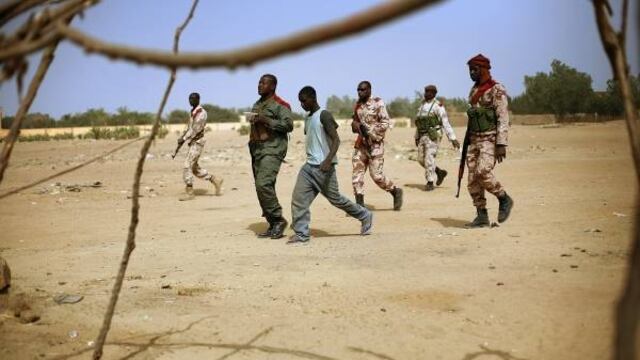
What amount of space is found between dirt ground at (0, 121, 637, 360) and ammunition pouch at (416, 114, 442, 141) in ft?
5.36

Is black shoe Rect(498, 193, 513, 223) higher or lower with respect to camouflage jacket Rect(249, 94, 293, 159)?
lower

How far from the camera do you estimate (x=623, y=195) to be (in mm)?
8414

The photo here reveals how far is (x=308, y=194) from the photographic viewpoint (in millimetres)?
5887

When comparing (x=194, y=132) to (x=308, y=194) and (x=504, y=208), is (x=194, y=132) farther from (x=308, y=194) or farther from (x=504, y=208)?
(x=504, y=208)

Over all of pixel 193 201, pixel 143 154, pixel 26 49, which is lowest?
pixel 193 201

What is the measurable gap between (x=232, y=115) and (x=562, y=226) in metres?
65.0

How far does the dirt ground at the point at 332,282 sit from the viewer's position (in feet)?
10.0

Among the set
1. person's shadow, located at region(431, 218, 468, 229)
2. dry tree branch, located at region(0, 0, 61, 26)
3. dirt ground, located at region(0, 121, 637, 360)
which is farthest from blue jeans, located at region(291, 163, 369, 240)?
dry tree branch, located at region(0, 0, 61, 26)

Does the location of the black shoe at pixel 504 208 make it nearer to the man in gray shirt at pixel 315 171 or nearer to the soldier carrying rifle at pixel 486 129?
the soldier carrying rifle at pixel 486 129

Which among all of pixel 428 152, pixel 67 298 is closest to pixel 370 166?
pixel 428 152

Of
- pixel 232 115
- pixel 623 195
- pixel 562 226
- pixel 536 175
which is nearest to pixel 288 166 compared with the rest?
pixel 536 175

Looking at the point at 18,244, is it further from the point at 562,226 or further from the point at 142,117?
the point at 142,117

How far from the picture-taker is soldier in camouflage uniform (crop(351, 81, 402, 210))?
7.86 meters

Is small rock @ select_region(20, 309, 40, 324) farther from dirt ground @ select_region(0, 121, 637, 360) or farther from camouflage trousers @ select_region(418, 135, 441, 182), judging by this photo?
camouflage trousers @ select_region(418, 135, 441, 182)
